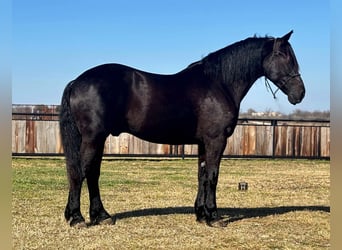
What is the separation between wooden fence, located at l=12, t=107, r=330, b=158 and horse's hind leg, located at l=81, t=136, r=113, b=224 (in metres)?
11.0

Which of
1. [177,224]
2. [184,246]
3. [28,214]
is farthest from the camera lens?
[28,214]

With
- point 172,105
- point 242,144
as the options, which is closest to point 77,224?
point 172,105

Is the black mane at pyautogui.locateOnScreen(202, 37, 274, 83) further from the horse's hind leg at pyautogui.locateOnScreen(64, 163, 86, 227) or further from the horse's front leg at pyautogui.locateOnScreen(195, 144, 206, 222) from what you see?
the horse's hind leg at pyautogui.locateOnScreen(64, 163, 86, 227)

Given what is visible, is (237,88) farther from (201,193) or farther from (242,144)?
(242,144)

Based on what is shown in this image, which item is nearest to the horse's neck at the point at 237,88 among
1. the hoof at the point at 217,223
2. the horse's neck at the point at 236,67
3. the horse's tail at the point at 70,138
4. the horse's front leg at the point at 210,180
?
the horse's neck at the point at 236,67

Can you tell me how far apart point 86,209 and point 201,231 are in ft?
7.45

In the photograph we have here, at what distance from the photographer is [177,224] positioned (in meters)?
6.36

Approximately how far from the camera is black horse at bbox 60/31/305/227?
593cm

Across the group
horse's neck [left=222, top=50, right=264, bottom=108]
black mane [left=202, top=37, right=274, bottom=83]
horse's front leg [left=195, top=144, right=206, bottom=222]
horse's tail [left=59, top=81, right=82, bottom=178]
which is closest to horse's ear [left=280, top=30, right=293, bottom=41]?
black mane [left=202, top=37, right=274, bottom=83]

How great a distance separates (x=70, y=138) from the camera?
19.6ft

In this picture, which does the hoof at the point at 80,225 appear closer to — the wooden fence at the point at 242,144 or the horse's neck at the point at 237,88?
the horse's neck at the point at 237,88

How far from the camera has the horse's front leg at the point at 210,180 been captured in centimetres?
622

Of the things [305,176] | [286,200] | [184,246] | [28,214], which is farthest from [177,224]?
[305,176]

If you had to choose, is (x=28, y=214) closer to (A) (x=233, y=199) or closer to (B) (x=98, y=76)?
(B) (x=98, y=76)
